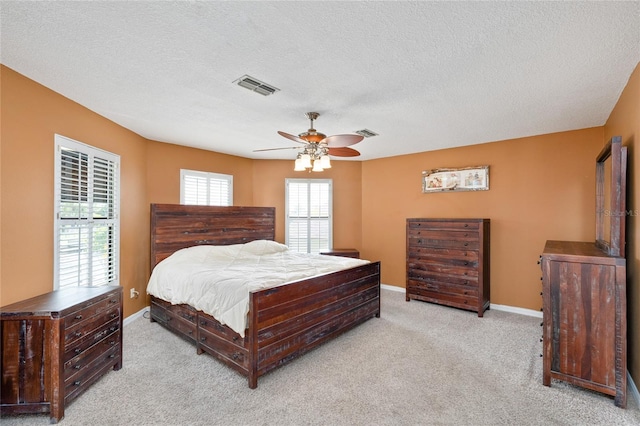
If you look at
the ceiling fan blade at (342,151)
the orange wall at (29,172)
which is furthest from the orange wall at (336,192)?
the orange wall at (29,172)

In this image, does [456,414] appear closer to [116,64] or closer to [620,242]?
[620,242]

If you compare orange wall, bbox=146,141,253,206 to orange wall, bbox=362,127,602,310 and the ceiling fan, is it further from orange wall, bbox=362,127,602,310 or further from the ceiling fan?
orange wall, bbox=362,127,602,310

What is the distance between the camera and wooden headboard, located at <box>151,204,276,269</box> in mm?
3988

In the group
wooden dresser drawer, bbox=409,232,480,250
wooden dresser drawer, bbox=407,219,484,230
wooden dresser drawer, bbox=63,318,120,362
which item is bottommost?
wooden dresser drawer, bbox=63,318,120,362

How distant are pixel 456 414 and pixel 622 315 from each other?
149 centimetres

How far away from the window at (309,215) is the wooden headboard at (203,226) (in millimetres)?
675

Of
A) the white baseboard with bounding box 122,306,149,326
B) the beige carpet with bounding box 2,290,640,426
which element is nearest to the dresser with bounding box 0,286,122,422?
the beige carpet with bounding box 2,290,640,426

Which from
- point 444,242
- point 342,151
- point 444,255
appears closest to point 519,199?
point 444,242

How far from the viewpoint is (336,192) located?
604 centimetres

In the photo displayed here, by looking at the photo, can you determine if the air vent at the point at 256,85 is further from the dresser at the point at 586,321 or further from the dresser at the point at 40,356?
the dresser at the point at 586,321

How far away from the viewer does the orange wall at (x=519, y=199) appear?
3852 mm

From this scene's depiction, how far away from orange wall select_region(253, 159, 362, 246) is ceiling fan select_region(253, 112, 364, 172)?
2.56m

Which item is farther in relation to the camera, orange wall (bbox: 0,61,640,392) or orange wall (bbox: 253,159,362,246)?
orange wall (bbox: 253,159,362,246)

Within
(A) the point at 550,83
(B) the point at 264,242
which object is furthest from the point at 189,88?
(A) the point at 550,83
